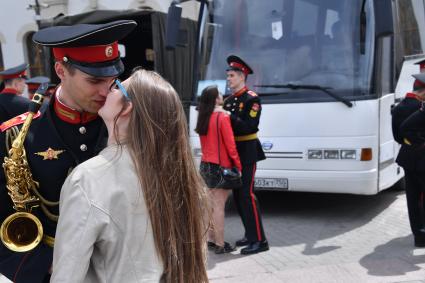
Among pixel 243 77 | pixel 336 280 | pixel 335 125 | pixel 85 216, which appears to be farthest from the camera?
pixel 335 125

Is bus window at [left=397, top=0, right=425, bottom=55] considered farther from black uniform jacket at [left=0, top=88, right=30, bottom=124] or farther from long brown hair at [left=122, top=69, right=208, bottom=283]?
long brown hair at [left=122, top=69, right=208, bottom=283]

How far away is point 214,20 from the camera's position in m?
6.59

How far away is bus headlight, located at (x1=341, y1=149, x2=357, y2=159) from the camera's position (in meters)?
5.61

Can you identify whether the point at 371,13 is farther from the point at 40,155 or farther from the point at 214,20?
the point at 40,155

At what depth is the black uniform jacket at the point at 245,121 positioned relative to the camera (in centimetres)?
498

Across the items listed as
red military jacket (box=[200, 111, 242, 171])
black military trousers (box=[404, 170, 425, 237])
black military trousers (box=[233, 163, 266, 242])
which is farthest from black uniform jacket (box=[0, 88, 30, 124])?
black military trousers (box=[404, 170, 425, 237])

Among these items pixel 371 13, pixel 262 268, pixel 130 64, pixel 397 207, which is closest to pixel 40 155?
pixel 262 268

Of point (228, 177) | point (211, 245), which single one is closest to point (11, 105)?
point (228, 177)

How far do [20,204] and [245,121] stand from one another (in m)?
3.34

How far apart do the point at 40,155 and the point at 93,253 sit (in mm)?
604

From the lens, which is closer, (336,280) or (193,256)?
(193,256)

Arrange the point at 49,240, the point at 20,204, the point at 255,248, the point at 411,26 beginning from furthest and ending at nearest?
the point at 411,26 → the point at 255,248 → the point at 49,240 → the point at 20,204

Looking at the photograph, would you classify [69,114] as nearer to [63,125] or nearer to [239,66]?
[63,125]

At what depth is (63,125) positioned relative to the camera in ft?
6.72
